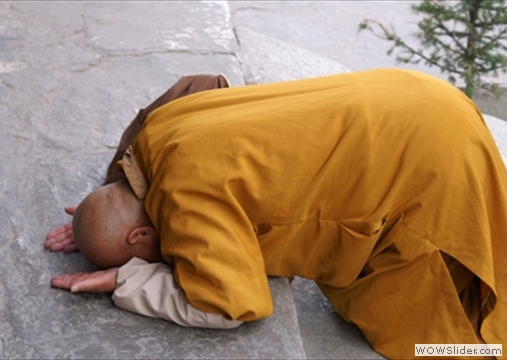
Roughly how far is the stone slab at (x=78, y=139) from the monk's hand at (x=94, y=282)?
40 millimetres

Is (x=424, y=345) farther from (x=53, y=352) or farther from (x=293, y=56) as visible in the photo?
(x=293, y=56)

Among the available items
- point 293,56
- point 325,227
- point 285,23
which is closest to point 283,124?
point 325,227

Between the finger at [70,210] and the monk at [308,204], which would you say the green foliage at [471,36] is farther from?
the finger at [70,210]

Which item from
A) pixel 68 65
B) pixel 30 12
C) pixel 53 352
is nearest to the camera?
pixel 53 352

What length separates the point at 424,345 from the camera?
7.35ft

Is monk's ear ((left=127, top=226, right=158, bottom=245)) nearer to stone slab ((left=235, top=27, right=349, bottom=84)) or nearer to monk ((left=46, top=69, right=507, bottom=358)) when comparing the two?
monk ((left=46, top=69, right=507, bottom=358))

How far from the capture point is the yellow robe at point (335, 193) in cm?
193

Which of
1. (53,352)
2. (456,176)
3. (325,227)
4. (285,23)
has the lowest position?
(285,23)

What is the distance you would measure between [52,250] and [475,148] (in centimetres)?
135

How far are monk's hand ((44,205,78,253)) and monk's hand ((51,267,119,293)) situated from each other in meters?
0.18

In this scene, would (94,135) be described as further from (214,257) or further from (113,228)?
(214,257)

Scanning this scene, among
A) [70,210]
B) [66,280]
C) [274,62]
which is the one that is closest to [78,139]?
[70,210]

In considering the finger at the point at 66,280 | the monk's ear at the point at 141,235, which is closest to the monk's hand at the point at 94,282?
the finger at the point at 66,280

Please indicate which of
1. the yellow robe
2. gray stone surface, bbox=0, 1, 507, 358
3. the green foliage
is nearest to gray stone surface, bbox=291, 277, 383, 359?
gray stone surface, bbox=0, 1, 507, 358
